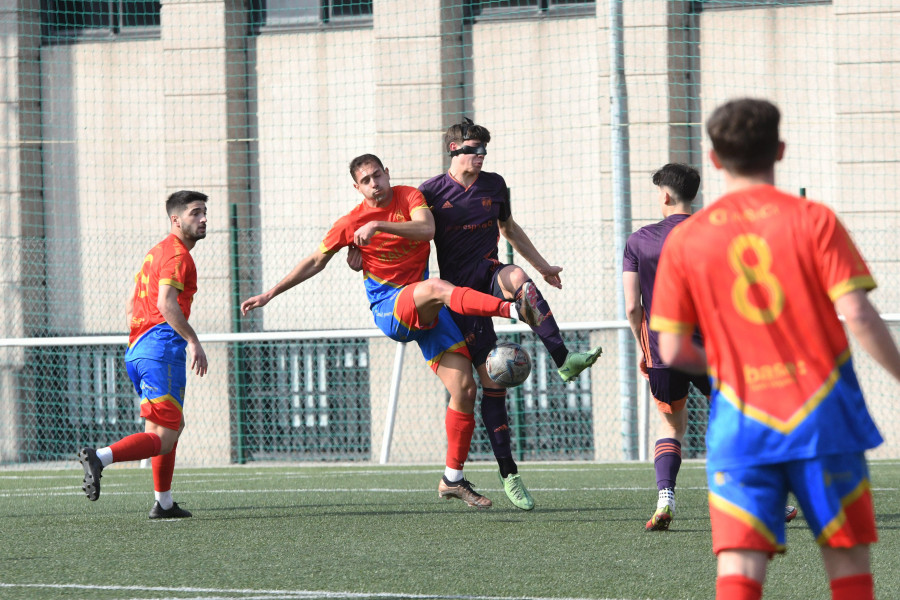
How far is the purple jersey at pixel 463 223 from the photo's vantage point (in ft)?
22.6

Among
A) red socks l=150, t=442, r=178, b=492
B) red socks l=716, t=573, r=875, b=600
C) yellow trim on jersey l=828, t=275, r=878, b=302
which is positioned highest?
yellow trim on jersey l=828, t=275, r=878, b=302

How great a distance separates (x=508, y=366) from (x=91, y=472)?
85.0 inches

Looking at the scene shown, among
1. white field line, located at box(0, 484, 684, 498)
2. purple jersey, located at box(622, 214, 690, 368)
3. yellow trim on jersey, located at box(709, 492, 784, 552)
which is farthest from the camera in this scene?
white field line, located at box(0, 484, 684, 498)

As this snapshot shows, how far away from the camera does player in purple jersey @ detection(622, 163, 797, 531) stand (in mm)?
5715

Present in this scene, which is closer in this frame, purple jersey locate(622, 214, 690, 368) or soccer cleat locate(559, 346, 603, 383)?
purple jersey locate(622, 214, 690, 368)

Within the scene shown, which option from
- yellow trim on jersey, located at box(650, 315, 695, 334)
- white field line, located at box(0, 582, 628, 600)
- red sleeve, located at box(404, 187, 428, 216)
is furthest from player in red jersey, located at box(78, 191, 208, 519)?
yellow trim on jersey, located at box(650, 315, 695, 334)

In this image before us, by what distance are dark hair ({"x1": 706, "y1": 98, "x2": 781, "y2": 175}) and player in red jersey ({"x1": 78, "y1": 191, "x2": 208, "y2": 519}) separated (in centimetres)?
420

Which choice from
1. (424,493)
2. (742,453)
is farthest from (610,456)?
(742,453)

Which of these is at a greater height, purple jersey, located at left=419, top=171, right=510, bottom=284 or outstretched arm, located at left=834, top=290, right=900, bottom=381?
purple jersey, located at left=419, top=171, right=510, bottom=284

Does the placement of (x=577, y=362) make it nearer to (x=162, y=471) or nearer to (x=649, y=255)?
(x=649, y=255)

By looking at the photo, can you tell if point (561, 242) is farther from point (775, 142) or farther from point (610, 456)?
point (775, 142)

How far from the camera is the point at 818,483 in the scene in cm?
274

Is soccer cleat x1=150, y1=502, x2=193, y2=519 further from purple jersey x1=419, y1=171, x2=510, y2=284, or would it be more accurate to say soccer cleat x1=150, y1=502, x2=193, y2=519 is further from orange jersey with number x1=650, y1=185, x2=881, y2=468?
orange jersey with number x1=650, y1=185, x2=881, y2=468

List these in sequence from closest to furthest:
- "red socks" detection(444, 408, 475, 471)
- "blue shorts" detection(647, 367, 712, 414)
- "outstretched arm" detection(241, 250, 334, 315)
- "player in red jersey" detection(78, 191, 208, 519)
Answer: "blue shorts" detection(647, 367, 712, 414), "player in red jersey" detection(78, 191, 208, 519), "outstretched arm" detection(241, 250, 334, 315), "red socks" detection(444, 408, 475, 471)
